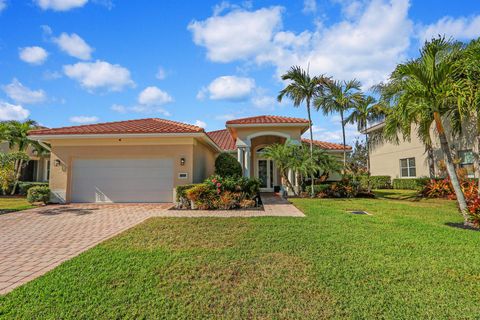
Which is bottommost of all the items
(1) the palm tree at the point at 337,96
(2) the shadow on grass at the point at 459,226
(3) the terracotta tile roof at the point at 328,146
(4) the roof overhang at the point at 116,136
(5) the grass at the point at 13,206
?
(2) the shadow on grass at the point at 459,226

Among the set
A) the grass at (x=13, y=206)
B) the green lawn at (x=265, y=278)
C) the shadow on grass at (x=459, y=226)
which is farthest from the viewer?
the grass at (x=13, y=206)

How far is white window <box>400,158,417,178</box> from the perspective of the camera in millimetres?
22000

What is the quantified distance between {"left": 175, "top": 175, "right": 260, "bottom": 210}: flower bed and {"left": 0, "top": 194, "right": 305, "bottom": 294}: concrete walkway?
68.4 inches

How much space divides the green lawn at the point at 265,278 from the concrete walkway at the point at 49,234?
0.56 metres

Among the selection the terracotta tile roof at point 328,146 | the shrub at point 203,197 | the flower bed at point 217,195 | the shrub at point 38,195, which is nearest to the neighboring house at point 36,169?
the shrub at point 38,195

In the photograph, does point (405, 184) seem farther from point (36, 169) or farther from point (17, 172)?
point (36, 169)

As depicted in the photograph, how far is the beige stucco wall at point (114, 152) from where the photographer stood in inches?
517

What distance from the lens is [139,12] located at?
10.2 meters

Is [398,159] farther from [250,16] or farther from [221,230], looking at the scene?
[221,230]

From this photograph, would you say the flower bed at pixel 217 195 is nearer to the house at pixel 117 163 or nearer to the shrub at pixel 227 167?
the house at pixel 117 163

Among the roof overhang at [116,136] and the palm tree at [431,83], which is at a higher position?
the palm tree at [431,83]

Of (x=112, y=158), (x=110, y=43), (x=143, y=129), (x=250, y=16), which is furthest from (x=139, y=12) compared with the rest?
(x=112, y=158)

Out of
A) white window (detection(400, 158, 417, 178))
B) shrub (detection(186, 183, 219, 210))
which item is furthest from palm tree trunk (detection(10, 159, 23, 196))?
white window (detection(400, 158, 417, 178))

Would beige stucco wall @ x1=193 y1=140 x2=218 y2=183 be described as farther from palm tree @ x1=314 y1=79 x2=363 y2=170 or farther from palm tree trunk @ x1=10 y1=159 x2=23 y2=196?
palm tree trunk @ x1=10 y1=159 x2=23 y2=196
